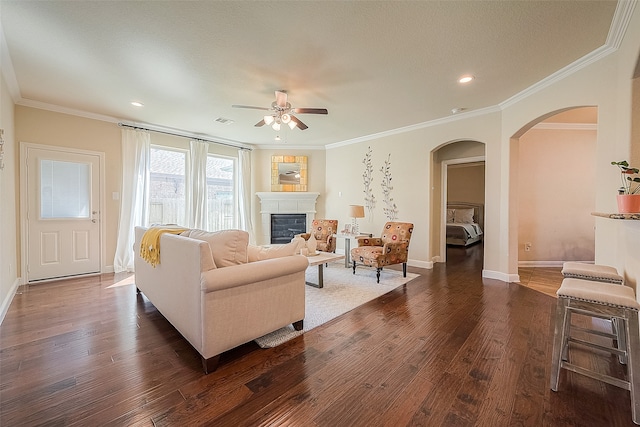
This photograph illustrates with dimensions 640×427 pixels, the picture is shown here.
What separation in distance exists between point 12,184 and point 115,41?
280cm

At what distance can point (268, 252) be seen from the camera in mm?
2283

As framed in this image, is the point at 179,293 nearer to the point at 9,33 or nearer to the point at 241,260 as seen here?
the point at 241,260

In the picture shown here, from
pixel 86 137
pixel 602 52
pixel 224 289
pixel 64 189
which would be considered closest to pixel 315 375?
pixel 224 289

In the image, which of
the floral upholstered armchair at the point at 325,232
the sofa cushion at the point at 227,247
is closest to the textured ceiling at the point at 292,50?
the sofa cushion at the point at 227,247

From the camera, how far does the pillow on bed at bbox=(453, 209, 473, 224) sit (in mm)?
8438

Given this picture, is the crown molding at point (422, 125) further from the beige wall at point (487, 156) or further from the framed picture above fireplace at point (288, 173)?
the framed picture above fireplace at point (288, 173)

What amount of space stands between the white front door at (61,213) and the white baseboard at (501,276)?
6.62 metres

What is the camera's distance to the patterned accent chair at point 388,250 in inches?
161

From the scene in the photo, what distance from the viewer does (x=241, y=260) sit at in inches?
82.4

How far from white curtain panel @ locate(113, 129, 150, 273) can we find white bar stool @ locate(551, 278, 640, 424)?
5831 millimetres

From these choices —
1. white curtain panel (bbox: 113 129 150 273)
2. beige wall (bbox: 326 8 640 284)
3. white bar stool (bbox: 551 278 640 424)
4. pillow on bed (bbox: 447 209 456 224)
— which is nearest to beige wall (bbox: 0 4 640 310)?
beige wall (bbox: 326 8 640 284)

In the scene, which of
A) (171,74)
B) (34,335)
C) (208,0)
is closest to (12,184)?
(34,335)

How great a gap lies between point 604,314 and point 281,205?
19.4 feet

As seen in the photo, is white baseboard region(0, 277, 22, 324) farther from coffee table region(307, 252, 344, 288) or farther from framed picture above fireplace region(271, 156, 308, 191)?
framed picture above fireplace region(271, 156, 308, 191)
